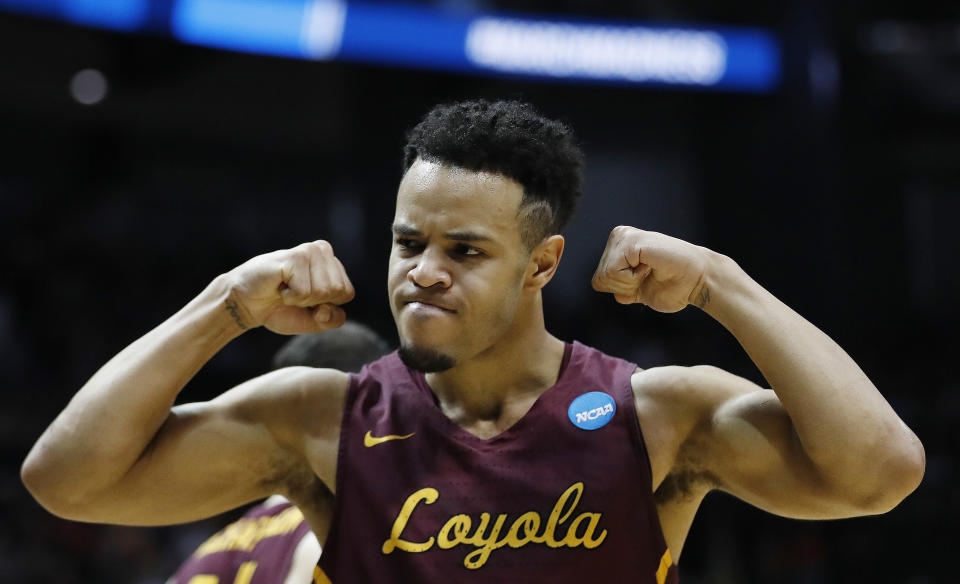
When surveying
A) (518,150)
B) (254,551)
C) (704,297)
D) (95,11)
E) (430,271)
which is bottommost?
A: (254,551)

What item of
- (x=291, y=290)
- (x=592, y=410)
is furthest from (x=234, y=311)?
(x=592, y=410)

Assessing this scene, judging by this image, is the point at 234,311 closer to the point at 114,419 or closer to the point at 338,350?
the point at 114,419

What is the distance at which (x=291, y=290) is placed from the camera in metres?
2.55

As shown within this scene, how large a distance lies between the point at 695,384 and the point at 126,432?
1366 mm

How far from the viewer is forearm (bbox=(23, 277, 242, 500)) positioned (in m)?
2.43

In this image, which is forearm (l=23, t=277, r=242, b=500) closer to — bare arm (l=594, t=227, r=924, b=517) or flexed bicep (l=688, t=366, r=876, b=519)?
bare arm (l=594, t=227, r=924, b=517)

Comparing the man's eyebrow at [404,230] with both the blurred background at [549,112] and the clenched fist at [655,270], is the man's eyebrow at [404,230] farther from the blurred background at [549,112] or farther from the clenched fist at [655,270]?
the blurred background at [549,112]

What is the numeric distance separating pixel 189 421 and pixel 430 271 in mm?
723

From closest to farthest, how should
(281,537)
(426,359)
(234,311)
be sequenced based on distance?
(426,359) → (234,311) → (281,537)

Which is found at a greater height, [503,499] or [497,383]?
[497,383]

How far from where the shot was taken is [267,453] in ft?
8.67

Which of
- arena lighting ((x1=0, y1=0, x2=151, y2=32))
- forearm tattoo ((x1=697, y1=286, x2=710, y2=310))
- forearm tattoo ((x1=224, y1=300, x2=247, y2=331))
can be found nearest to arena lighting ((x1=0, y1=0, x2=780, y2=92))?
arena lighting ((x1=0, y1=0, x2=151, y2=32))

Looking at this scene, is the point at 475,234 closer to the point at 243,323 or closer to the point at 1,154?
the point at 243,323

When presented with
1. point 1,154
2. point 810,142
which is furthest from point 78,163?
point 810,142
